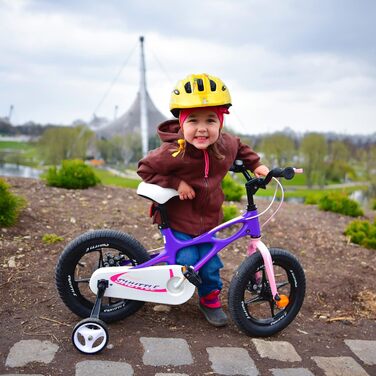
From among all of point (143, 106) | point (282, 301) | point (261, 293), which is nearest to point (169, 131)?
point (261, 293)

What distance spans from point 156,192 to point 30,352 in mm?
1248

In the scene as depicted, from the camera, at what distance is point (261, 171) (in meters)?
3.17

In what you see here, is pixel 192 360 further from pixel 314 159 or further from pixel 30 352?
pixel 314 159

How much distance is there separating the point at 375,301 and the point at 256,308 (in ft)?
3.77

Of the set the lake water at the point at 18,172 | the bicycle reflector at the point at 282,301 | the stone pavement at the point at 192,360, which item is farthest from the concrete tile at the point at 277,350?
the lake water at the point at 18,172

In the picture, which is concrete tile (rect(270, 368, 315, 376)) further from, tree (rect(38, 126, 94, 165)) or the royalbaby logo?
tree (rect(38, 126, 94, 165))

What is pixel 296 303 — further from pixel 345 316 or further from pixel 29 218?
pixel 29 218

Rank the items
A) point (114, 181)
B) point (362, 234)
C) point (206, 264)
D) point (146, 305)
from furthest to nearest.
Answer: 1. point (114, 181)
2. point (362, 234)
3. point (146, 305)
4. point (206, 264)

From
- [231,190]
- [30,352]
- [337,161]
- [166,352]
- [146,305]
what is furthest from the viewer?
[337,161]

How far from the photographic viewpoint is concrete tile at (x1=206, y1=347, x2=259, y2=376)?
2631 millimetres

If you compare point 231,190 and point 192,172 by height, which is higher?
point 192,172

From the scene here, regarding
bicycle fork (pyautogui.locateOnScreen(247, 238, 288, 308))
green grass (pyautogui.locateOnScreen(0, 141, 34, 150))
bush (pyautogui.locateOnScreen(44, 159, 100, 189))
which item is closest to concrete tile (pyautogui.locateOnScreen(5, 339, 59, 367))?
bicycle fork (pyautogui.locateOnScreen(247, 238, 288, 308))

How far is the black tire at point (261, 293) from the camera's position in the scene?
9.78 ft

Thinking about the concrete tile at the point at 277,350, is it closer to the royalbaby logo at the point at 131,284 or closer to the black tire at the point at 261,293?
the black tire at the point at 261,293
